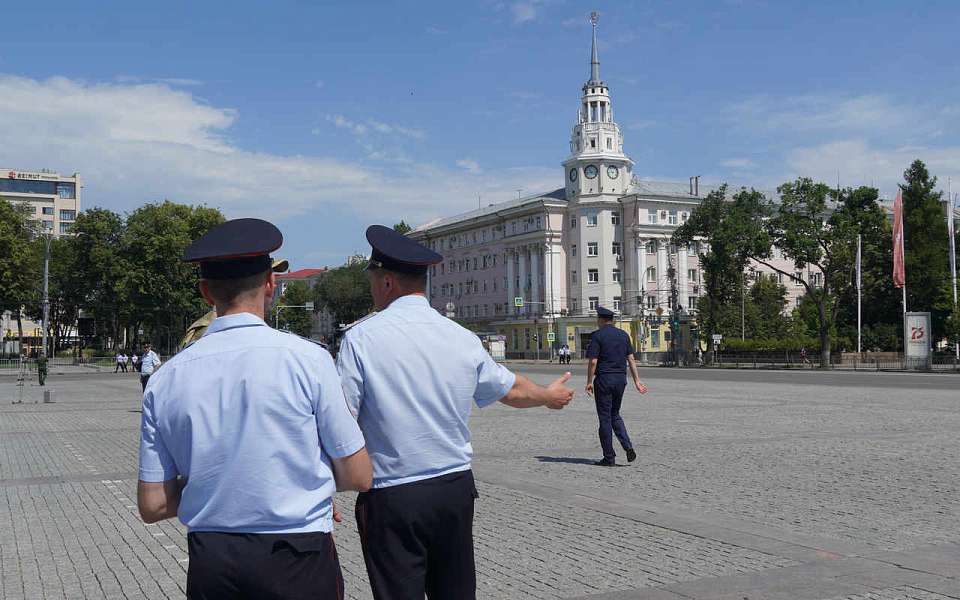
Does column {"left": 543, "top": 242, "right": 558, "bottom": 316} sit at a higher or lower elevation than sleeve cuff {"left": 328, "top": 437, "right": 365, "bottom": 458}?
higher

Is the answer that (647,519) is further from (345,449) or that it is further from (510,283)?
(510,283)

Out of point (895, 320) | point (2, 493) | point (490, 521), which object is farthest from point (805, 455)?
point (895, 320)

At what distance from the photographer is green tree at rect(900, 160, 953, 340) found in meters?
74.6

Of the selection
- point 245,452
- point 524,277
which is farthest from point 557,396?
point 524,277

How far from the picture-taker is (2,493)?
35.4ft

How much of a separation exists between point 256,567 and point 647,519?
595cm

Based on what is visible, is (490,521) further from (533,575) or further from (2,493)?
(2,493)

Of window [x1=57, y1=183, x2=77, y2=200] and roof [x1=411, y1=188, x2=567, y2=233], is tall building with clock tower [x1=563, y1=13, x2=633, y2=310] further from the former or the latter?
window [x1=57, y1=183, x2=77, y2=200]

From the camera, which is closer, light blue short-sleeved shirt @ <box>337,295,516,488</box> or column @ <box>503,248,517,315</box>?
light blue short-sleeved shirt @ <box>337,295,516,488</box>

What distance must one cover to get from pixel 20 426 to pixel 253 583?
2018 centimetres

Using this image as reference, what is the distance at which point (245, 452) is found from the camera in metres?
2.93

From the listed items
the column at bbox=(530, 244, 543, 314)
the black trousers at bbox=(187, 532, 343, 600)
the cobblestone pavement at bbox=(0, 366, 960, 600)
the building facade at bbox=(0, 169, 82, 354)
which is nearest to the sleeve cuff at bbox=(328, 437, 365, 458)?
the black trousers at bbox=(187, 532, 343, 600)

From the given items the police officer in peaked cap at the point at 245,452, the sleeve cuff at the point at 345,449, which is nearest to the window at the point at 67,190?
the police officer in peaked cap at the point at 245,452

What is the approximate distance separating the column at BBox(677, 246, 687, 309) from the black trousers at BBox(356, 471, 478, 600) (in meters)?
98.4
